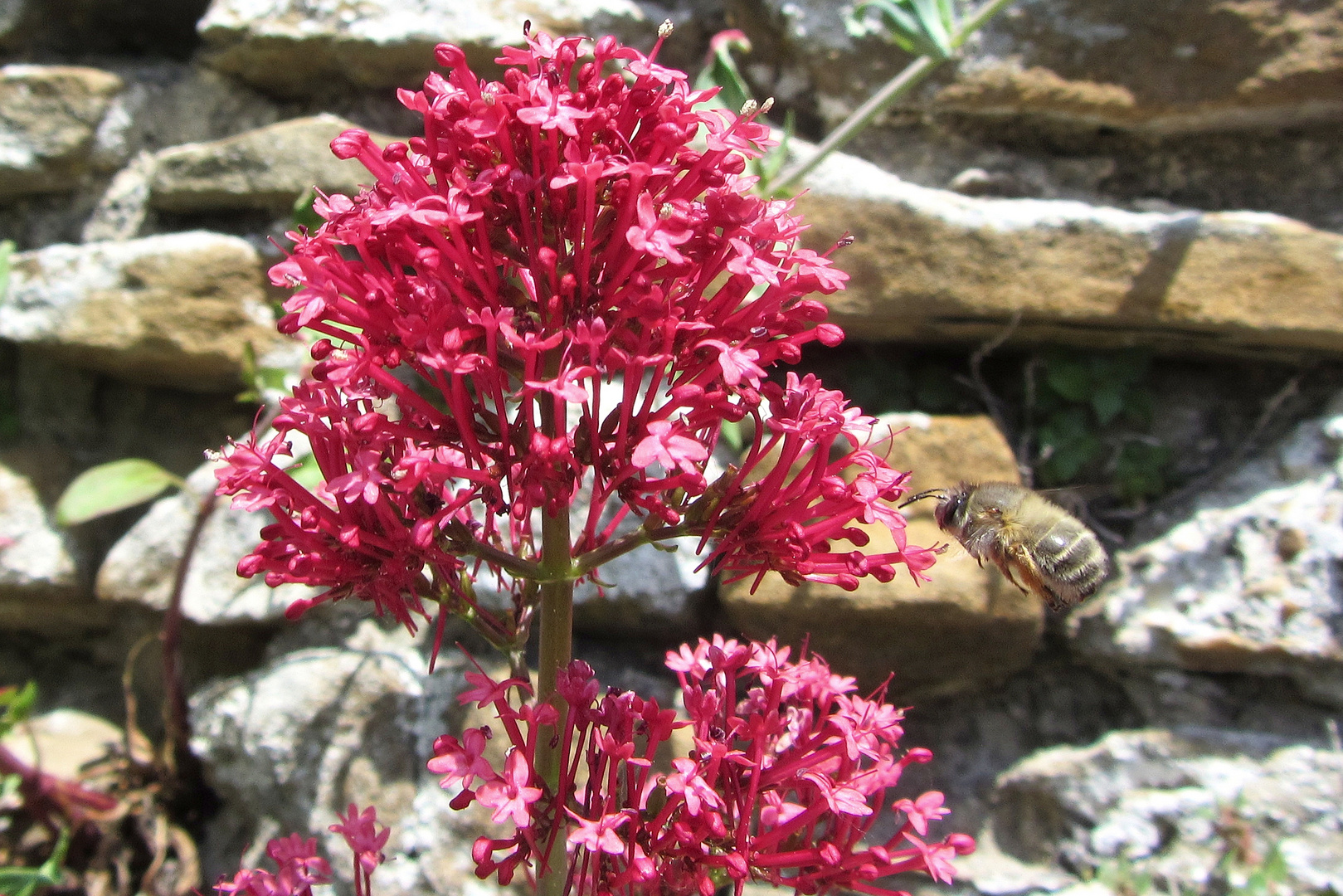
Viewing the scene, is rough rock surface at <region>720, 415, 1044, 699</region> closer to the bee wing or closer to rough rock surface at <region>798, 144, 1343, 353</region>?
rough rock surface at <region>798, 144, 1343, 353</region>

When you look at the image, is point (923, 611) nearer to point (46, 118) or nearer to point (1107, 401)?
point (1107, 401)

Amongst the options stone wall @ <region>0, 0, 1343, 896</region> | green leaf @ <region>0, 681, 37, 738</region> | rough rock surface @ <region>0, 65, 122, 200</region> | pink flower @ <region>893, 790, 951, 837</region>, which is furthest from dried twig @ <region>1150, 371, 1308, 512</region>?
rough rock surface @ <region>0, 65, 122, 200</region>

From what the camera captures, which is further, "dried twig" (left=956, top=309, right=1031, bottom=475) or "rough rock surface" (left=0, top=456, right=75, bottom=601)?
"rough rock surface" (left=0, top=456, right=75, bottom=601)

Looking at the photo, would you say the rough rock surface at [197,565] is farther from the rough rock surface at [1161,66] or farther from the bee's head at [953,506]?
the rough rock surface at [1161,66]

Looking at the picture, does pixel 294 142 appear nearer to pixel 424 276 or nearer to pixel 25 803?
pixel 424 276

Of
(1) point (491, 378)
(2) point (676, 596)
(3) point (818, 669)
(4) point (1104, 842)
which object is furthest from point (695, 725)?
(4) point (1104, 842)

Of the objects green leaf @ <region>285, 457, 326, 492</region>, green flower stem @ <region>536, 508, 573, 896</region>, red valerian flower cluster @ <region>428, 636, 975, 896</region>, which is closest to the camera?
red valerian flower cluster @ <region>428, 636, 975, 896</region>

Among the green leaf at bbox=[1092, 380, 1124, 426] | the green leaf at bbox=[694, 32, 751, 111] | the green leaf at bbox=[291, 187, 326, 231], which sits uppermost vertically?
the green leaf at bbox=[694, 32, 751, 111]

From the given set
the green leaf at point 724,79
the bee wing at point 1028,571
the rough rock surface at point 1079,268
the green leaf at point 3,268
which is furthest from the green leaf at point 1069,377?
the green leaf at point 3,268
